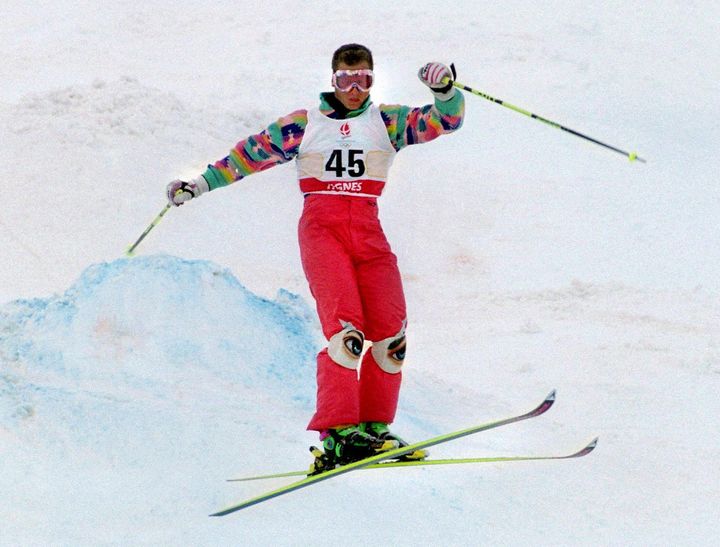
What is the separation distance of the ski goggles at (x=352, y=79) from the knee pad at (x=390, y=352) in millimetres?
1300

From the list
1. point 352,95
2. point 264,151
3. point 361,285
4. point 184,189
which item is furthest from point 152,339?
point 352,95

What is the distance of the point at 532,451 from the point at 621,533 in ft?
3.99

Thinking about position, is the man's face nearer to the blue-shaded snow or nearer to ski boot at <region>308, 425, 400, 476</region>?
ski boot at <region>308, 425, 400, 476</region>

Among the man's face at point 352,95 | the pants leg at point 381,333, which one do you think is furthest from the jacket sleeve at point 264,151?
the pants leg at point 381,333

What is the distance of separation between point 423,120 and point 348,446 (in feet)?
5.63

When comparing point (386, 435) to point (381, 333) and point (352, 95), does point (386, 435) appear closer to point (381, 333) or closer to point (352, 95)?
point (381, 333)

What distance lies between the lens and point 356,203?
5.59m

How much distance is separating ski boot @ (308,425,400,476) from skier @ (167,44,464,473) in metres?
0.05

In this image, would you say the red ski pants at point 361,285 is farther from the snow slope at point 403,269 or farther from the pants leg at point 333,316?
the snow slope at point 403,269

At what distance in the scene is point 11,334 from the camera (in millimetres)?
7164

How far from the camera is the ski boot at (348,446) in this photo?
5.23 m

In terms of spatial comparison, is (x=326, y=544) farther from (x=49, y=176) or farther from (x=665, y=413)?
(x=49, y=176)

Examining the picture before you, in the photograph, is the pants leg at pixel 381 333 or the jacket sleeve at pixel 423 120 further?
the pants leg at pixel 381 333

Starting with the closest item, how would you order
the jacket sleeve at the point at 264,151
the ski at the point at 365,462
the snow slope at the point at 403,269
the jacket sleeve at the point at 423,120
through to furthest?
the ski at the point at 365,462, the jacket sleeve at the point at 423,120, the jacket sleeve at the point at 264,151, the snow slope at the point at 403,269
